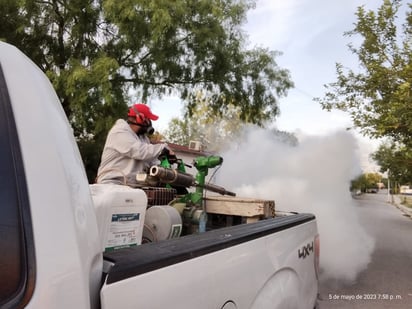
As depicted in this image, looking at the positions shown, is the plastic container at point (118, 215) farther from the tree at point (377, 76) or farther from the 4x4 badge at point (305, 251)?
the tree at point (377, 76)

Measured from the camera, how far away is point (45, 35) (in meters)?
9.99

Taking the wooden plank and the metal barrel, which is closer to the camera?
the wooden plank

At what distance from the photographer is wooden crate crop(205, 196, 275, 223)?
9.87 feet

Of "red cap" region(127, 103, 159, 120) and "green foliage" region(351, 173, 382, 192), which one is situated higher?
"red cap" region(127, 103, 159, 120)

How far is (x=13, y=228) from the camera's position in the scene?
0.85 metres

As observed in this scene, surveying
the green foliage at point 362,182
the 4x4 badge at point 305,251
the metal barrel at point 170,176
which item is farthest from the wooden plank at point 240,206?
the green foliage at point 362,182

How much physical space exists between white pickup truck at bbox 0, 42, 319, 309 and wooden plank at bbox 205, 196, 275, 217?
57.6 inches

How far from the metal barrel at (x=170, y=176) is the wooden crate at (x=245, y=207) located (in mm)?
281

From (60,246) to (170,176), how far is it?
2348 mm

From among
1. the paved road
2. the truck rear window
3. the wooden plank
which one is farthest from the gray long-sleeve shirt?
the paved road

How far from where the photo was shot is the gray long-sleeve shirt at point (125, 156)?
11.4ft

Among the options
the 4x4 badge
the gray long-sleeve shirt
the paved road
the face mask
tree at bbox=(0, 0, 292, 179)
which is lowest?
the paved road

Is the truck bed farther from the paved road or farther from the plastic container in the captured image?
the paved road

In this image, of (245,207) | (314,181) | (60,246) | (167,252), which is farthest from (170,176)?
(314,181)
